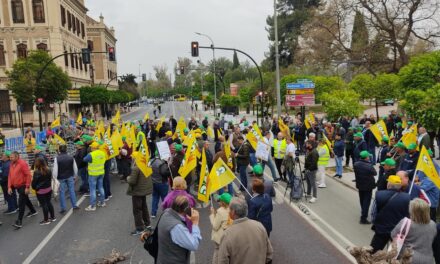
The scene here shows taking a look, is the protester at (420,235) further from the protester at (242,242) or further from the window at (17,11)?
the window at (17,11)

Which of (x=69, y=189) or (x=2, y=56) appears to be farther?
(x=2, y=56)

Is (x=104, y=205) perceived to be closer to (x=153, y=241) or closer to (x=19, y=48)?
(x=153, y=241)

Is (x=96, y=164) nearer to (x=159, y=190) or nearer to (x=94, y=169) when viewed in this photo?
(x=94, y=169)

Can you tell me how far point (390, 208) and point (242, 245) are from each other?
296cm

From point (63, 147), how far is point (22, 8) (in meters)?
36.9

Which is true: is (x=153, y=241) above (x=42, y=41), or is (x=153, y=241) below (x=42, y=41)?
below

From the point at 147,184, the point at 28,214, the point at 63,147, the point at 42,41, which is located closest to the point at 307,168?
the point at 147,184

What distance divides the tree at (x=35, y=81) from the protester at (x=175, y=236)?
89.5 feet

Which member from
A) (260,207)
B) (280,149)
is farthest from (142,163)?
(280,149)

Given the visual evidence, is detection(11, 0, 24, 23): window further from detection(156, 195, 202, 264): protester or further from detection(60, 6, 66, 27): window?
detection(156, 195, 202, 264): protester

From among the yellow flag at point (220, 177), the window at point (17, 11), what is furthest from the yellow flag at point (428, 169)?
the window at point (17, 11)

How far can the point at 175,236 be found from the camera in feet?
14.4

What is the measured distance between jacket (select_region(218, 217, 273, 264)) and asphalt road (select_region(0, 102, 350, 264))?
2.76 metres

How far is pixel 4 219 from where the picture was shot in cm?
Result: 1000
